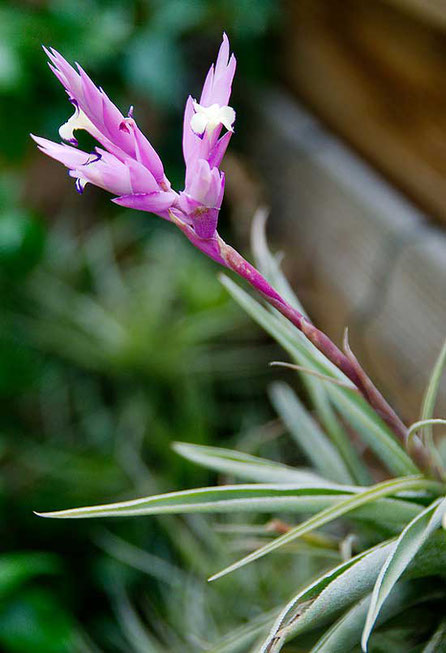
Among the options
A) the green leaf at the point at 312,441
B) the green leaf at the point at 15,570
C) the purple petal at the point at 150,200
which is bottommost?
the green leaf at the point at 15,570

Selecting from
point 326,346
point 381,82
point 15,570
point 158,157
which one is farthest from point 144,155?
point 381,82

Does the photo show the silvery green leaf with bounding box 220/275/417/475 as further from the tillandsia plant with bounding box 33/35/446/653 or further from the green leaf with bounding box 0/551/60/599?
the green leaf with bounding box 0/551/60/599

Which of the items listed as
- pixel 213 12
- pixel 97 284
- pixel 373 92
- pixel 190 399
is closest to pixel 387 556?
pixel 190 399

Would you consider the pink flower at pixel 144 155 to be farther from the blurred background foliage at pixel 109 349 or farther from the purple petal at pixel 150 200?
the blurred background foliage at pixel 109 349

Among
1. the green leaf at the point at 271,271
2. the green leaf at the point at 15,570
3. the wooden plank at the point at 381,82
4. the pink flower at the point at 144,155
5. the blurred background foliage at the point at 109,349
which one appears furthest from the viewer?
the blurred background foliage at the point at 109,349

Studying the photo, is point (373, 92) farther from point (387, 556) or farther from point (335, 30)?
point (387, 556)

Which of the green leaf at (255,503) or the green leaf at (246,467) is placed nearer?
the green leaf at (255,503)

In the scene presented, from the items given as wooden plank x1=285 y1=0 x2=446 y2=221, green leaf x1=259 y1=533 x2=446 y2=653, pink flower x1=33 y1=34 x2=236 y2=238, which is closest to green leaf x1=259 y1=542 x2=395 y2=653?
green leaf x1=259 y1=533 x2=446 y2=653

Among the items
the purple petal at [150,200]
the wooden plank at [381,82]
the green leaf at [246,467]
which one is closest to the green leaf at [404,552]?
the green leaf at [246,467]
